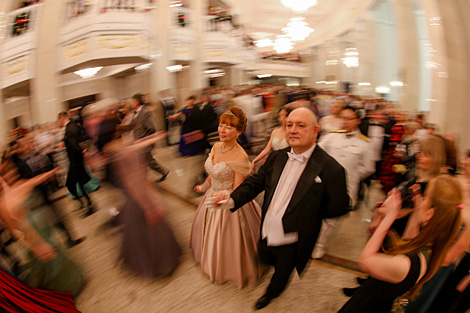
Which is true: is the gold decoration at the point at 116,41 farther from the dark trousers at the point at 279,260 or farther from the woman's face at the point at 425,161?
the woman's face at the point at 425,161

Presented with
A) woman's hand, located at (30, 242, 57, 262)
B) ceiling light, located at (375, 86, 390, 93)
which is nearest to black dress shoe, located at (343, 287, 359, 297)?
woman's hand, located at (30, 242, 57, 262)

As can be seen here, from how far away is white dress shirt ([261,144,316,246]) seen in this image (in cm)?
184

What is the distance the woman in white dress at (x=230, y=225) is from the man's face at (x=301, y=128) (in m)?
0.62

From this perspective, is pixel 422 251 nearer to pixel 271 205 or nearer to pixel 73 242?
pixel 271 205

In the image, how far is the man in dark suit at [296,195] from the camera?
1728mm

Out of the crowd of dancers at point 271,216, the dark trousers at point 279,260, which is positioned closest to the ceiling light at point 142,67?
the crowd of dancers at point 271,216

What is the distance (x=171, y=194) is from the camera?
14.5 ft

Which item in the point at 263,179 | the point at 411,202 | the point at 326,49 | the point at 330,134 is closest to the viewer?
the point at 411,202

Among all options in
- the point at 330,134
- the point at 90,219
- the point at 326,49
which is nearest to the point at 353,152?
the point at 330,134

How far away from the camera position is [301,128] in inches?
68.3

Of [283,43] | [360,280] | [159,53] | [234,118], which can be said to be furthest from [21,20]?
[283,43]

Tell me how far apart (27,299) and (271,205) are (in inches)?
70.2

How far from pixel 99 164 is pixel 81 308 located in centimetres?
Result: 122

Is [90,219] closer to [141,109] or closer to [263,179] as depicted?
[141,109]
